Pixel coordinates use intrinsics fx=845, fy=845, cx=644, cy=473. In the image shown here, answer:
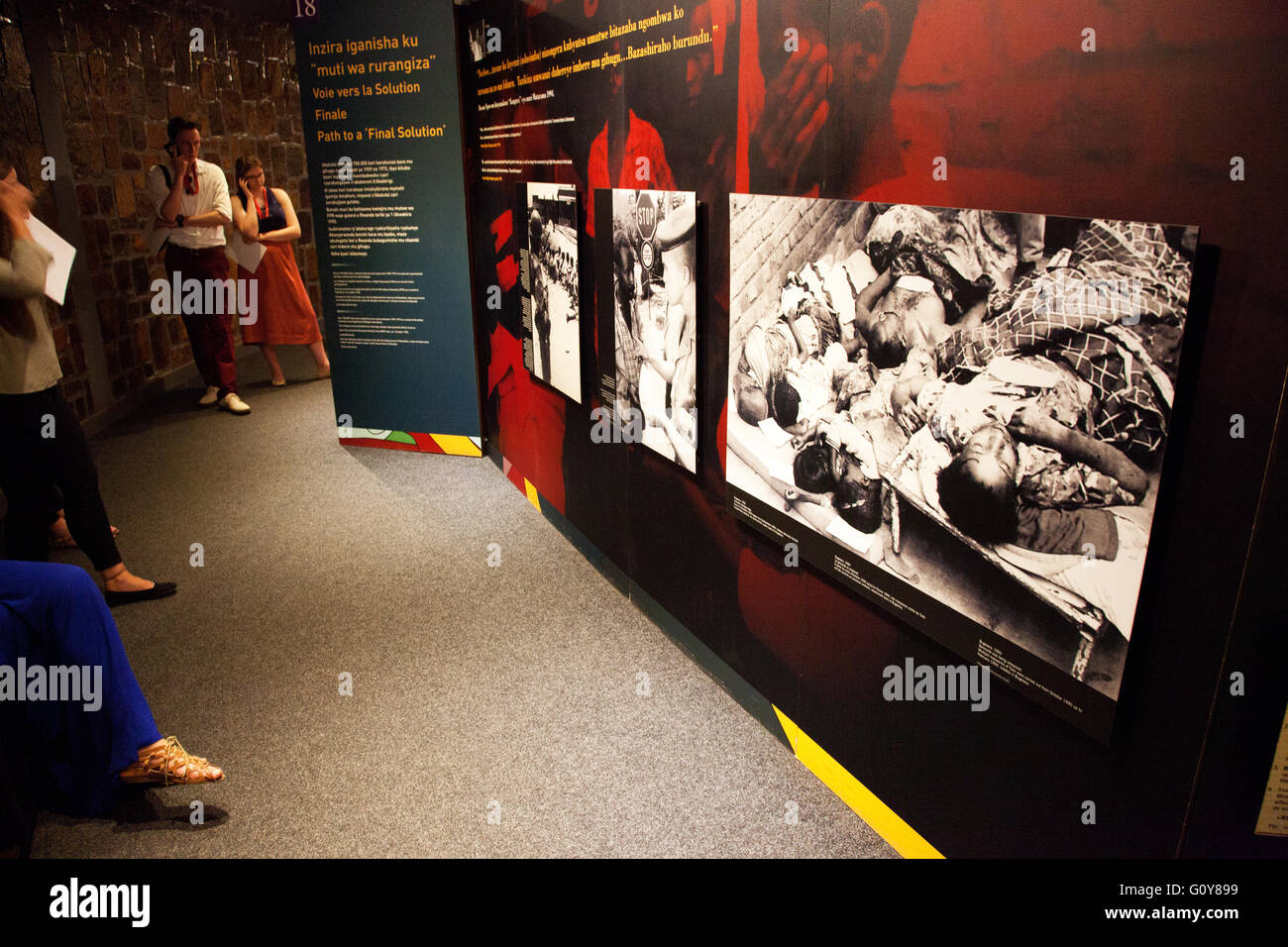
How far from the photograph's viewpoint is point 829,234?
1.96 m

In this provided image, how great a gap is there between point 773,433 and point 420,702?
156cm

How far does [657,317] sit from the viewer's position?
2.86m

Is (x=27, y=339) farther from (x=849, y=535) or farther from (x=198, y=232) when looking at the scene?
(x=198, y=232)

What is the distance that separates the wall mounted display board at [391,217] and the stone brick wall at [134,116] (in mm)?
1933

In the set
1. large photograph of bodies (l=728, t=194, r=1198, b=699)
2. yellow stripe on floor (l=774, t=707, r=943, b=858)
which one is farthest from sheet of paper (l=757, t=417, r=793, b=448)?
yellow stripe on floor (l=774, t=707, r=943, b=858)

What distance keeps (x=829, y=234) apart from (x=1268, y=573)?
1.12 meters

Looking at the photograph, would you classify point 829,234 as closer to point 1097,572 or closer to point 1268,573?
point 1097,572

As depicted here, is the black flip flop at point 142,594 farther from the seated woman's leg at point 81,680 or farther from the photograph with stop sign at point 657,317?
the photograph with stop sign at point 657,317

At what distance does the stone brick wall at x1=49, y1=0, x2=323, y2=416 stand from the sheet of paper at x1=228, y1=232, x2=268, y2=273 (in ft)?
2.11

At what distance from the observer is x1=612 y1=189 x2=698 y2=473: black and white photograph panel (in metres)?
2.64

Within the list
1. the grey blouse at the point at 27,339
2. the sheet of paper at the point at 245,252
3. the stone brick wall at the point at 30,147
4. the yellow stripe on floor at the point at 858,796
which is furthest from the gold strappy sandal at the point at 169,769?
the sheet of paper at the point at 245,252

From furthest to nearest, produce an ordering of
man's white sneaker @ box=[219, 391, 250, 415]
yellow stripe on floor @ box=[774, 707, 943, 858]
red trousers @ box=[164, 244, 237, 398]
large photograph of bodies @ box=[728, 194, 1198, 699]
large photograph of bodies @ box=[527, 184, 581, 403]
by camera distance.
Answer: man's white sneaker @ box=[219, 391, 250, 415] < red trousers @ box=[164, 244, 237, 398] < large photograph of bodies @ box=[527, 184, 581, 403] < yellow stripe on floor @ box=[774, 707, 943, 858] < large photograph of bodies @ box=[728, 194, 1198, 699]

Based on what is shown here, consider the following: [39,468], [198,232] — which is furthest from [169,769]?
[198,232]

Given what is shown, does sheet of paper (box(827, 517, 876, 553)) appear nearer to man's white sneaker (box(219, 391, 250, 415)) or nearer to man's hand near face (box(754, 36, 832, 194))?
man's hand near face (box(754, 36, 832, 194))
